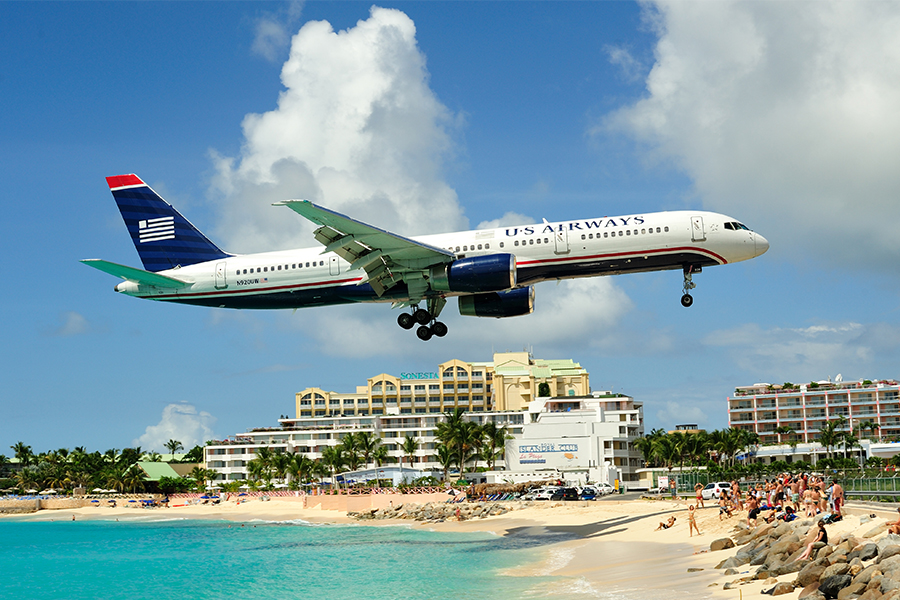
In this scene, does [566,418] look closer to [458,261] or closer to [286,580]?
[286,580]

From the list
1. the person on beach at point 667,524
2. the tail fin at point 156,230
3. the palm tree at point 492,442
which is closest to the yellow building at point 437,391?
the palm tree at point 492,442

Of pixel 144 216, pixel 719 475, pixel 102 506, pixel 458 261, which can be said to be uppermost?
pixel 144 216

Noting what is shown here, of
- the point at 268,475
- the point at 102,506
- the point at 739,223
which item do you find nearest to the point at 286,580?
the point at 739,223

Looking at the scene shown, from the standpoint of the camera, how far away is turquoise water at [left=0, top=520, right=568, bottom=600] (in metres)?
51.5

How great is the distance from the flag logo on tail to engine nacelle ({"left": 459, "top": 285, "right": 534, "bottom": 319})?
1605 cm

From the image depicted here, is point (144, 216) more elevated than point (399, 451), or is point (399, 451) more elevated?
point (144, 216)

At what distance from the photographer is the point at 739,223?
1470 inches

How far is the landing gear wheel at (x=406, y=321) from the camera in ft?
136

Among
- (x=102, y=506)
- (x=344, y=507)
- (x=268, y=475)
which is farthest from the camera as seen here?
(x=102, y=506)

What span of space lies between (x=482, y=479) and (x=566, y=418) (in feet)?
53.2

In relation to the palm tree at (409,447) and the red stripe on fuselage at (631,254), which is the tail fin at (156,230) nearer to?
the red stripe on fuselage at (631,254)

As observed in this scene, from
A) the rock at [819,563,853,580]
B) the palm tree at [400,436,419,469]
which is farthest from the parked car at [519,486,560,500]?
the rock at [819,563,853,580]

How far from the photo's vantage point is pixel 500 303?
133 ft

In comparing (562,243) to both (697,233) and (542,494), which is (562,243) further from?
(542,494)
